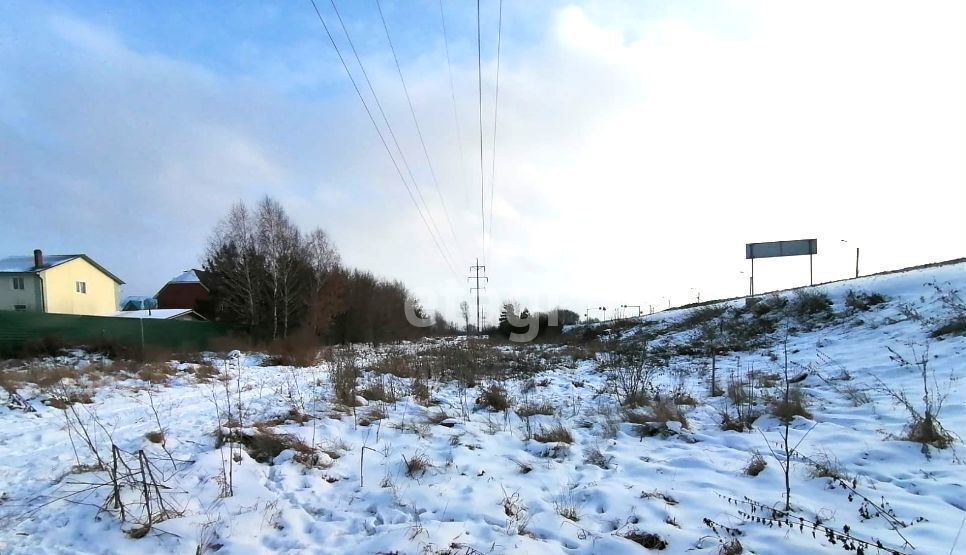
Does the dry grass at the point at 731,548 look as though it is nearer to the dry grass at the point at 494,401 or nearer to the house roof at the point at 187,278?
the dry grass at the point at 494,401

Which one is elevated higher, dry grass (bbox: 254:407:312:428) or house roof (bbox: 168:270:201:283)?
house roof (bbox: 168:270:201:283)

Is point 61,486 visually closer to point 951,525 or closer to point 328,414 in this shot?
point 328,414

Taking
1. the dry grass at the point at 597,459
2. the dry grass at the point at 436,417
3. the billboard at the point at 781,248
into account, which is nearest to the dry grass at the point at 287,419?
the dry grass at the point at 436,417

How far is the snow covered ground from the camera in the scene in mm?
3389

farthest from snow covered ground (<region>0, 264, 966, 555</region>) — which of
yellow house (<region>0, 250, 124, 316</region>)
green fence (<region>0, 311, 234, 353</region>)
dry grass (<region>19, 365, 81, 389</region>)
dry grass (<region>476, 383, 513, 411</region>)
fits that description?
yellow house (<region>0, 250, 124, 316</region>)

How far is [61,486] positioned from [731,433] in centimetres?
717

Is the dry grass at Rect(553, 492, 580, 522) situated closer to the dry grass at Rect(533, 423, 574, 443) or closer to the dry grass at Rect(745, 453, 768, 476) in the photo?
the dry grass at Rect(533, 423, 574, 443)

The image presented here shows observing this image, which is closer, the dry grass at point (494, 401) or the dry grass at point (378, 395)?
the dry grass at point (494, 401)

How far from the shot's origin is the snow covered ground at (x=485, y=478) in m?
3.39

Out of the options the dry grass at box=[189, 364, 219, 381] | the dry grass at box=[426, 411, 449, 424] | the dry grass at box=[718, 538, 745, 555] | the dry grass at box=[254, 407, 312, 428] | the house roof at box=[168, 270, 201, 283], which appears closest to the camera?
the dry grass at box=[718, 538, 745, 555]

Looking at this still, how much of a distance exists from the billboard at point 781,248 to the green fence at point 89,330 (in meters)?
37.5

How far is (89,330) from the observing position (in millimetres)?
20062

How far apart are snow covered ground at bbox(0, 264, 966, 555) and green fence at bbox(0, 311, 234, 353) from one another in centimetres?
1358

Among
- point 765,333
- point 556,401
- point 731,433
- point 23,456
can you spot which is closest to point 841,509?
point 731,433
